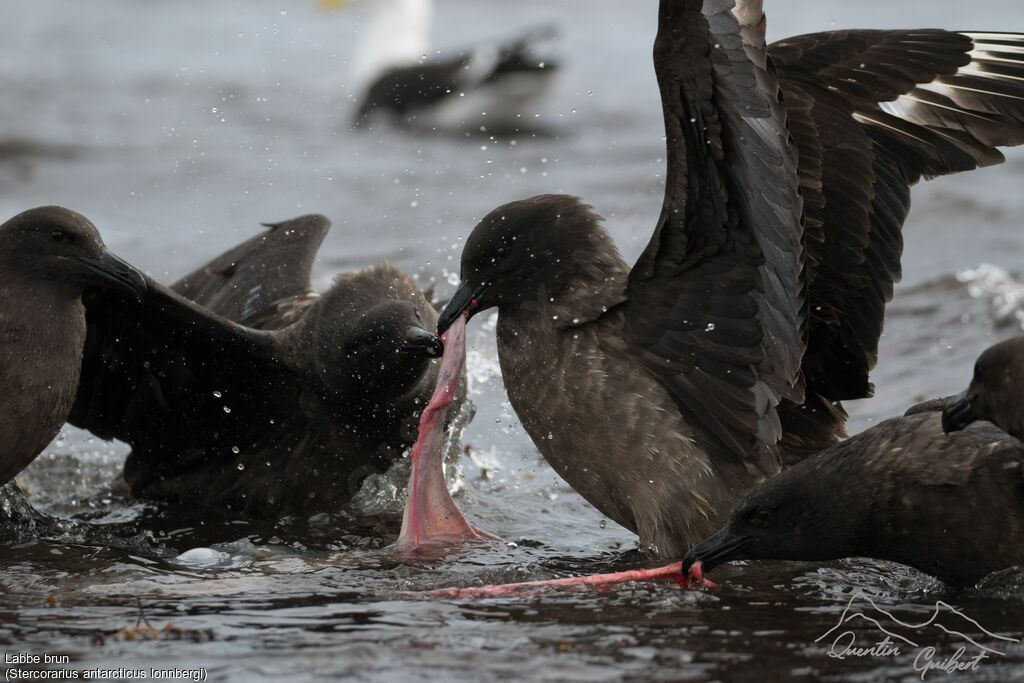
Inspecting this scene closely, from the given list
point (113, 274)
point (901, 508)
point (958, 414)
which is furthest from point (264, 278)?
point (958, 414)

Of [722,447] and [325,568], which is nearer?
[325,568]

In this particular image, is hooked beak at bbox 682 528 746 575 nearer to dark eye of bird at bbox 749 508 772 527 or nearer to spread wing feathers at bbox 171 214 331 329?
dark eye of bird at bbox 749 508 772 527

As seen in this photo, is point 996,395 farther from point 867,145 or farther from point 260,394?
point 260,394

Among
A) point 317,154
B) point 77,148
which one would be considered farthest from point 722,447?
point 77,148

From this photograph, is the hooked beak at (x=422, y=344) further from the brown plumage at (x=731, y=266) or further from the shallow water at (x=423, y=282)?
the shallow water at (x=423, y=282)

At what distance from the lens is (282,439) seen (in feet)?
20.1

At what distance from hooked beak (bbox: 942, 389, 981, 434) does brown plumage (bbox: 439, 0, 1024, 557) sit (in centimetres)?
67

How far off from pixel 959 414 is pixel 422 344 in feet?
6.78

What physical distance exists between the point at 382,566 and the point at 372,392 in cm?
121

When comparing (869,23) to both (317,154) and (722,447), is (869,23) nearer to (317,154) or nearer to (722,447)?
(317,154)

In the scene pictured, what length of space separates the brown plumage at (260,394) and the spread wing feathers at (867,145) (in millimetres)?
1621

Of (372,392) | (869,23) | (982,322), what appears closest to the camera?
(372,392)

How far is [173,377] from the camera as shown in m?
6.00

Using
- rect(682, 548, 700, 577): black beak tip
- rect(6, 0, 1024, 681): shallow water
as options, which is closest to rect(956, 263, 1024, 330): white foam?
rect(6, 0, 1024, 681): shallow water
